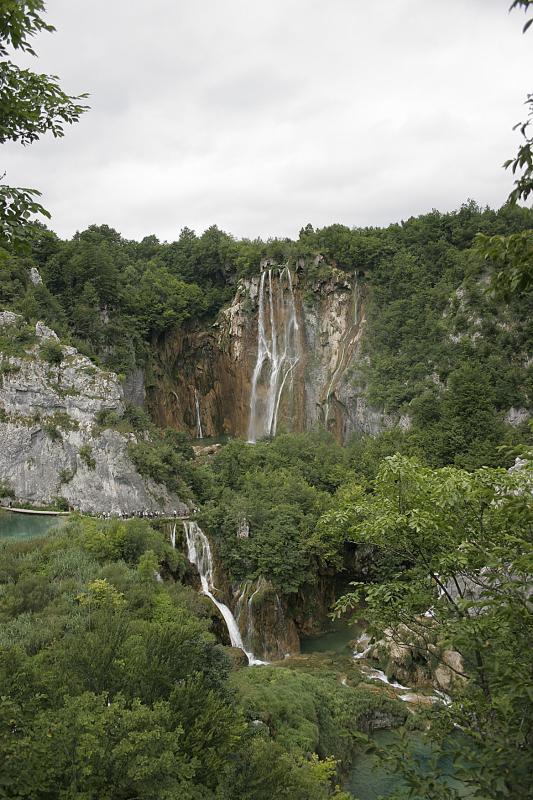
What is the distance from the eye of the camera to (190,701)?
24.6 ft

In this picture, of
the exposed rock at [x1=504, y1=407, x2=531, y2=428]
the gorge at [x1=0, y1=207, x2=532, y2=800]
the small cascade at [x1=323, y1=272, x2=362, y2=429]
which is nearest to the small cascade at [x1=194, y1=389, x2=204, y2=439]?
the gorge at [x1=0, y1=207, x2=532, y2=800]

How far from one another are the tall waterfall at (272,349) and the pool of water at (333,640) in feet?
65.8

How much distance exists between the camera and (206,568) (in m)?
20.8

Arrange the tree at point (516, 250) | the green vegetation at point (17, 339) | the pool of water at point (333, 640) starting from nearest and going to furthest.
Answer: the tree at point (516, 250)
the pool of water at point (333, 640)
the green vegetation at point (17, 339)

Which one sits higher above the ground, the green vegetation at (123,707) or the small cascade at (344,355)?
the small cascade at (344,355)

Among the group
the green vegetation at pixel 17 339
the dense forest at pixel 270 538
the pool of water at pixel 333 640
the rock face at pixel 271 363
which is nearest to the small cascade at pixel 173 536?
the dense forest at pixel 270 538

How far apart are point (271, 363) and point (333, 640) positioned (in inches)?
953

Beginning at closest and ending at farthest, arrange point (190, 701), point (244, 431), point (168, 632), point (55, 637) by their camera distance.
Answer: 1. point (190, 701)
2. point (168, 632)
3. point (55, 637)
4. point (244, 431)

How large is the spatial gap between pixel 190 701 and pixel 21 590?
6.05 m

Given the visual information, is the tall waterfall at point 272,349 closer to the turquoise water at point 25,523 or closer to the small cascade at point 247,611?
the turquoise water at point 25,523

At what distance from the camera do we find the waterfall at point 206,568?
61.6 feet

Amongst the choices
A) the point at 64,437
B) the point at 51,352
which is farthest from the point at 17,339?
the point at 64,437

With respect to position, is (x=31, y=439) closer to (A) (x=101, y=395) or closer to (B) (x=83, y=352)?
(A) (x=101, y=395)

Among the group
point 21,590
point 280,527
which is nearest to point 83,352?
point 280,527
